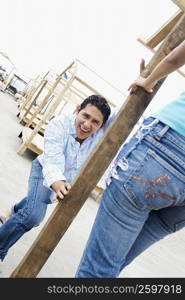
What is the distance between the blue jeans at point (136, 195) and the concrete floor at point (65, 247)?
3.56ft

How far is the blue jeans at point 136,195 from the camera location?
3.62ft

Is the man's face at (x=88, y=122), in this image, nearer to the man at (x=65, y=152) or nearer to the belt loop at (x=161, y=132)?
the man at (x=65, y=152)

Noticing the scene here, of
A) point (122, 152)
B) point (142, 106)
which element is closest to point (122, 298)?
point (122, 152)

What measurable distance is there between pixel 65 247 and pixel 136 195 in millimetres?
2158

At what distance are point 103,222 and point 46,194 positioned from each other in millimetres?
924

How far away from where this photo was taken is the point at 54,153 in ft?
6.16

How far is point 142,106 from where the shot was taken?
4.09 feet

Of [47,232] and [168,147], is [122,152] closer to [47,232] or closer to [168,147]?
[168,147]

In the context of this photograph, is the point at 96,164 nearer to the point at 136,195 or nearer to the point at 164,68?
the point at 136,195

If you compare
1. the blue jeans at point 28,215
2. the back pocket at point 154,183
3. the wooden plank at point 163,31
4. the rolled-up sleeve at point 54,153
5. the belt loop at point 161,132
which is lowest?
the blue jeans at point 28,215

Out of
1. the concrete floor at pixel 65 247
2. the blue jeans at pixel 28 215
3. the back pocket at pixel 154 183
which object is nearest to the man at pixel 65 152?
the blue jeans at pixel 28 215

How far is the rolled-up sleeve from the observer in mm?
1699

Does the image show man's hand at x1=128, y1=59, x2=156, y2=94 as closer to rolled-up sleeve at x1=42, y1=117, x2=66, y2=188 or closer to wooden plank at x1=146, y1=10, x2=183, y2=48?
wooden plank at x1=146, y1=10, x2=183, y2=48

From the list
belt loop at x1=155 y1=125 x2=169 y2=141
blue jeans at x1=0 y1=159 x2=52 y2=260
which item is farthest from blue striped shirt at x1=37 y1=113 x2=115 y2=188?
belt loop at x1=155 y1=125 x2=169 y2=141
